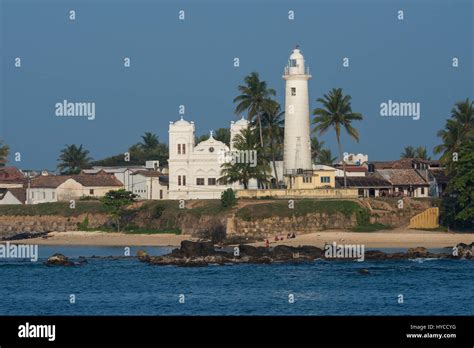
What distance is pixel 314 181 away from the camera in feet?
299

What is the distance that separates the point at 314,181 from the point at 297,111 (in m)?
5.88

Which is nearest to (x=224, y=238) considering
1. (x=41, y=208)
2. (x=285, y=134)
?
(x=285, y=134)

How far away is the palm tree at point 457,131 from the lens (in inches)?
3374

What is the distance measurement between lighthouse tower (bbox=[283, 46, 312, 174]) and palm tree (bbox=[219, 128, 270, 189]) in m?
2.84

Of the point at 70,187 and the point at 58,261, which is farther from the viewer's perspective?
the point at 70,187

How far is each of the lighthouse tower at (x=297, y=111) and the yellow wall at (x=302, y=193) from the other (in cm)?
342

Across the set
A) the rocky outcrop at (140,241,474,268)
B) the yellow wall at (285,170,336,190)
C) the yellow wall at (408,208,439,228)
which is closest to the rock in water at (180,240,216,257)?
the rocky outcrop at (140,241,474,268)

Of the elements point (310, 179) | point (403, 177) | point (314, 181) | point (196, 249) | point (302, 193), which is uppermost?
point (403, 177)

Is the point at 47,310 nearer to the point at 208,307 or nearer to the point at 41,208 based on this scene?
the point at 208,307

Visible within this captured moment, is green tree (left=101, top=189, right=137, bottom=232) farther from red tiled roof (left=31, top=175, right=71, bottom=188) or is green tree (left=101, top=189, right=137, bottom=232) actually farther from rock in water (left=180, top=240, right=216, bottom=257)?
rock in water (left=180, top=240, right=216, bottom=257)

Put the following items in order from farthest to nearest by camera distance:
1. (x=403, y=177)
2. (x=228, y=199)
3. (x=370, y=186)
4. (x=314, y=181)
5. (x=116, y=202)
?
(x=403, y=177)
(x=370, y=186)
(x=314, y=181)
(x=116, y=202)
(x=228, y=199)
